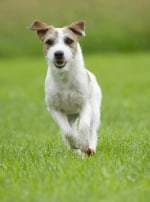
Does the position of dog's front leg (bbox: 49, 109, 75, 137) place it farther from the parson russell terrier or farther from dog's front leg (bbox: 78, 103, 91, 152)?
dog's front leg (bbox: 78, 103, 91, 152)

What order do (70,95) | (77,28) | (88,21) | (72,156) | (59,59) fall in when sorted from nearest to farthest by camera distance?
(72,156), (59,59), (70,95), (77,28), (88,21)

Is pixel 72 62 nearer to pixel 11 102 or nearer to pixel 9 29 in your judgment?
pixel 11 102

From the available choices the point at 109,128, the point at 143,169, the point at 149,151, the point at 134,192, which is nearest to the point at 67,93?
the point at 149,151

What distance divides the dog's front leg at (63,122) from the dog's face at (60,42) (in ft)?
2.25

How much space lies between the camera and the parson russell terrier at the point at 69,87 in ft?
31.4

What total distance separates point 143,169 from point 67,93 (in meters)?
2.32

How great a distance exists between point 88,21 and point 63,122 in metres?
32.5

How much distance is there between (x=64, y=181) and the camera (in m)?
7.29

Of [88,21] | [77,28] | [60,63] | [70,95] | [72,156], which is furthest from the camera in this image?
[88,21]

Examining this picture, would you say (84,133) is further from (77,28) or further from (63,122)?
(77,28)

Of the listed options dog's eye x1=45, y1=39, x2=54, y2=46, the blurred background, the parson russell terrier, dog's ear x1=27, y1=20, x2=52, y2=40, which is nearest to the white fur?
the parson russell terrier

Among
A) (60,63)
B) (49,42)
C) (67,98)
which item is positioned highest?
(49,42)

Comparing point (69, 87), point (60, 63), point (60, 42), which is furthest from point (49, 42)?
point (69, 87)

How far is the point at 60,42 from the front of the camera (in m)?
9.57
